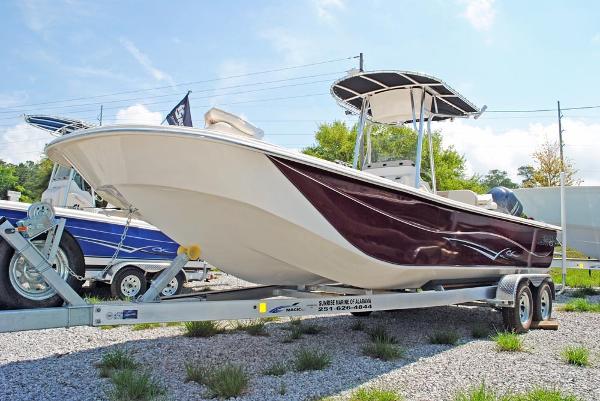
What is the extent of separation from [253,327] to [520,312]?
321 cm

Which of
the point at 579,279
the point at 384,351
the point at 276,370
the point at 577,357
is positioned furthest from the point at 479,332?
the point at 579,279

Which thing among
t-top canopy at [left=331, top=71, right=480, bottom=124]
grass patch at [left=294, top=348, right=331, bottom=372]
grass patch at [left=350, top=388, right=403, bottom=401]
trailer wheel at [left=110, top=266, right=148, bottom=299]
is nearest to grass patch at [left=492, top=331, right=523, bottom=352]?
grass patch at [left=294, top=348, right=331, bottom=372]

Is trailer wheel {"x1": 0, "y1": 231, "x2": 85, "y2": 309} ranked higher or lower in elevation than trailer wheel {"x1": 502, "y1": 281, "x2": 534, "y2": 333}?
higher

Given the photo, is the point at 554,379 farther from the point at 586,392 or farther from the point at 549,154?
the point at 549,154

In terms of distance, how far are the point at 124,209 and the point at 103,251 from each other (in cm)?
361

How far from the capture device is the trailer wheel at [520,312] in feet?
20.0

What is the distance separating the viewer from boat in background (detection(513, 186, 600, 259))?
10.9m

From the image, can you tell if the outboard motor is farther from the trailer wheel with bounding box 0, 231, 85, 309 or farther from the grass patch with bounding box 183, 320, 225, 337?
the trailer wheel with bounding box 0, 231, 85, 309

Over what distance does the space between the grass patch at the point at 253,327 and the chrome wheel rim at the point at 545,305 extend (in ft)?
12.0

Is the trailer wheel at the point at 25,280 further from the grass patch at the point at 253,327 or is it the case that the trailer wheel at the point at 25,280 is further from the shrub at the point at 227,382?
the grass patch at the point at 253,327

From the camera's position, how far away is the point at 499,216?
6.19m

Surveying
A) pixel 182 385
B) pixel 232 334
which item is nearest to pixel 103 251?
pixel 232 334

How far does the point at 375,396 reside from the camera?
11.4 ft

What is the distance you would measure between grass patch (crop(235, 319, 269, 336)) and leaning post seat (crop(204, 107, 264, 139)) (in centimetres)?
270
